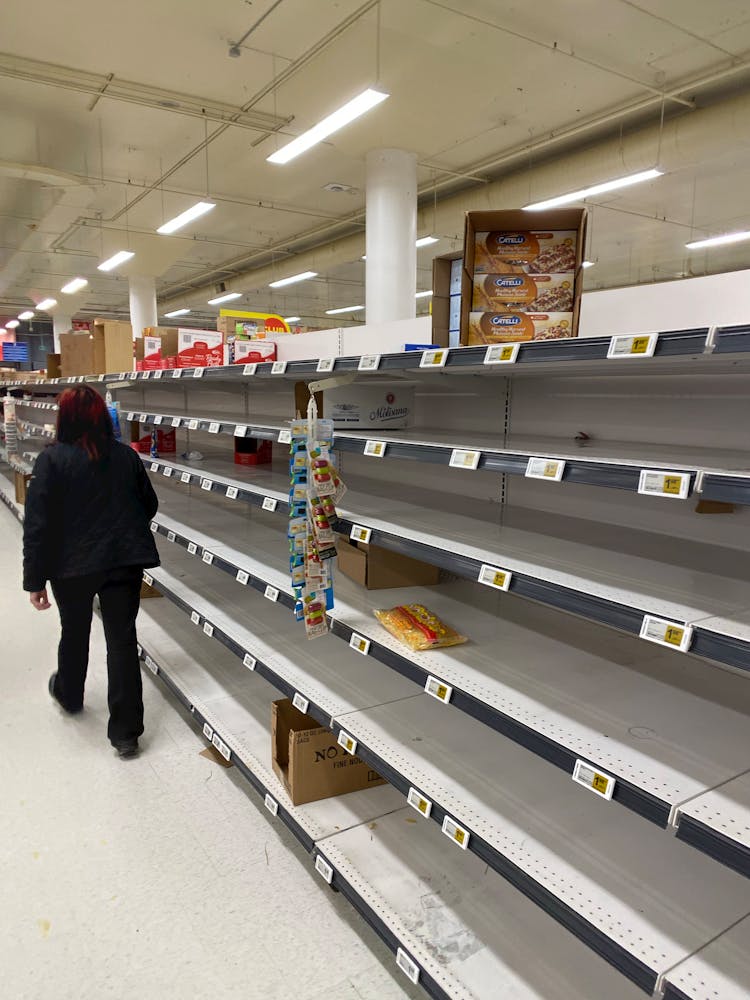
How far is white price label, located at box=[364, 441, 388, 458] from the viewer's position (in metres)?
1.92

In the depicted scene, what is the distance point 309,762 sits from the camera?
2219mm

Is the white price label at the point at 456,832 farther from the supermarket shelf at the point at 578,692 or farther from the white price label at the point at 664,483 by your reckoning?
the white price label at the point at 664,483

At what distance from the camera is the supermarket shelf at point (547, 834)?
4.48ft

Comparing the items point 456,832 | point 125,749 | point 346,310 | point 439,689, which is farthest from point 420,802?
point 346,310

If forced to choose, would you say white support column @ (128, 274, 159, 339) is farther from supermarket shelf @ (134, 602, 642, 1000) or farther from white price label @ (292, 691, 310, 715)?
white price label @ (292, 691, 310, 715)

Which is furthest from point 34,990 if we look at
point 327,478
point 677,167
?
point 677,167

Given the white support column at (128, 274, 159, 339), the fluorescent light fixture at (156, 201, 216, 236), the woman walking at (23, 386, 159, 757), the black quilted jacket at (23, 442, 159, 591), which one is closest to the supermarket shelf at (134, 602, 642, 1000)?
the woman walking at (23, 386, 159, 757)

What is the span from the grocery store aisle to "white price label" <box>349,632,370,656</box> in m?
0.79

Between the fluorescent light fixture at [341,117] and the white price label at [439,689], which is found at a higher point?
the fluorescent light fixture at [341,117]

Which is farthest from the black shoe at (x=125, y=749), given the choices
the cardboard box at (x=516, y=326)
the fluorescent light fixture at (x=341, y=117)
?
the fluorescent light fixture at (x=341, y=117)

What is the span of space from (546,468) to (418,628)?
31.3 inches

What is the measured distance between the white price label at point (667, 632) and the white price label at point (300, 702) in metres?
1.28

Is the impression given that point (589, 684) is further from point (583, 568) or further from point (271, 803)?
point (271, 803)

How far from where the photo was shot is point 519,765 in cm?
198
